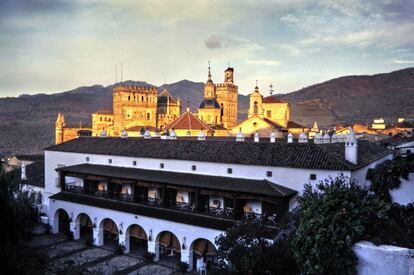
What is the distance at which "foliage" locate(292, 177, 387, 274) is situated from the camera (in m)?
A: 8.59

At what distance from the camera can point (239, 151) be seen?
19.6 metres

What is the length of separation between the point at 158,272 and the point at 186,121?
2612 centimetres

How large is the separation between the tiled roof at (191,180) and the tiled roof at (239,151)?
980 mm

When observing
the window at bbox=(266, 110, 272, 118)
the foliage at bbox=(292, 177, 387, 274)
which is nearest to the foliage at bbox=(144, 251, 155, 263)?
the foliage at bbox=(292, 177, 387, 274)

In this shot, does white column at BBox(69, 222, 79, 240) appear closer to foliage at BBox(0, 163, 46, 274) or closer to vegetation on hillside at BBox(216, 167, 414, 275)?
foliage at BBox(0, 163, 46, 274)

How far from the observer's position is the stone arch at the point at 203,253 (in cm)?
1730

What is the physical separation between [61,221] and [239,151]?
14.5 meters

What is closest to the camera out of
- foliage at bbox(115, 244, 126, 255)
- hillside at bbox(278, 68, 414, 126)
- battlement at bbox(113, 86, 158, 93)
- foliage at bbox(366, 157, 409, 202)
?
foliage at bbox(366, 157, 409, 202)

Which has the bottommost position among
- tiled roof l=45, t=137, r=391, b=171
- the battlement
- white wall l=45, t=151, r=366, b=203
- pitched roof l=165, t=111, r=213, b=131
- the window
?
white wall l=45, t=151, r=366, b=203

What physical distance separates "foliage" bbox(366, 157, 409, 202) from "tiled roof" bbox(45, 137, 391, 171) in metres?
0.91

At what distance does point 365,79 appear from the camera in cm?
12369

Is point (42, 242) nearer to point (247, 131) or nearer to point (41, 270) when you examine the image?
point (41, 270)

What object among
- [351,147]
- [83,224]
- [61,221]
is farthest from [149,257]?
[351,147]

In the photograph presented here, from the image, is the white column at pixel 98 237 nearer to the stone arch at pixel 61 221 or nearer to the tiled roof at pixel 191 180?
the tiled roof at pixel 191 180
